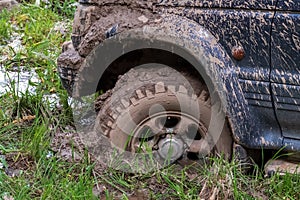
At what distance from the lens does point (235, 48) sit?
278 centimetres

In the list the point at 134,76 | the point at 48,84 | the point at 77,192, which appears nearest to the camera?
the point at 77,192

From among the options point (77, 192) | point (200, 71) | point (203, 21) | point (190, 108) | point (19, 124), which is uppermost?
point (203, 21)

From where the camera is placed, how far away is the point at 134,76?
312 centimetres

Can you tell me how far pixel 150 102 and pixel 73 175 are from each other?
603 mm

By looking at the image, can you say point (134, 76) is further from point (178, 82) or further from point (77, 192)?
point (77, 192)

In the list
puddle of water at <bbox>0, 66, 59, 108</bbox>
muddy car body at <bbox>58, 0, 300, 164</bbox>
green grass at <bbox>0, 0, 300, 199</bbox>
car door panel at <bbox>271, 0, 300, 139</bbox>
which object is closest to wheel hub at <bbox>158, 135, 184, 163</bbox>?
green grass at <bbox>0, 0, 300, 199</bbox>

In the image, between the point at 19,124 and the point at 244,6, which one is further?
the point at 19,124

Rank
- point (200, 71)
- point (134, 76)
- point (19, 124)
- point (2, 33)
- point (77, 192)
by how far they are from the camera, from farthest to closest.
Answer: point (2, 33)
point (19, 124)
point (134, 76)
point (200, 71)
point (77, 192)

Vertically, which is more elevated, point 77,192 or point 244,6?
point 244,6

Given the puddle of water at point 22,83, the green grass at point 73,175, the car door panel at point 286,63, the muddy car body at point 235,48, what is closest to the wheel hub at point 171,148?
the green grass at point 73,175

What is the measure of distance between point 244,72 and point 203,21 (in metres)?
0.35

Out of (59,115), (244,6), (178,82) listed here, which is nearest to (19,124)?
(59,115)

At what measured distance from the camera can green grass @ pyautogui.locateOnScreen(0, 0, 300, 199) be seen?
9.04 ft

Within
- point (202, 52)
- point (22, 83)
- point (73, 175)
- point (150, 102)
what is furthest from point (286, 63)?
point (22, 83)
